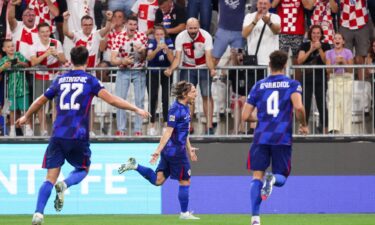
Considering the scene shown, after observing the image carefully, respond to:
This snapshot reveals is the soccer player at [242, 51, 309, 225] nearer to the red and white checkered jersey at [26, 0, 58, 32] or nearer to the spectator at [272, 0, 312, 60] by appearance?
the spectator at [272, 0, 312, 60]

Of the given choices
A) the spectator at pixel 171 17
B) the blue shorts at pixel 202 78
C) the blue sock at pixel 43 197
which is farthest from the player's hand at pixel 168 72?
the blue sock at pixel 43 197

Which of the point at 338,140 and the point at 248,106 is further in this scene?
the point at 338,140

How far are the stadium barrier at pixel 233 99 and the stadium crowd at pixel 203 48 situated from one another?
3 centimetres

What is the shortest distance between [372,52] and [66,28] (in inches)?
229

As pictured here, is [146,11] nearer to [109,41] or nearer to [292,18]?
[109,41]

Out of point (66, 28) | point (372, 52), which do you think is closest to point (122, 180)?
point (66, 28)

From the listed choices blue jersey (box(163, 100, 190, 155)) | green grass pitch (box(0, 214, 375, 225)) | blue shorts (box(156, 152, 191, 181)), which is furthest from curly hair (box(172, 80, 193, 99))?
green grass pitch (box(0, 214, 375, 225))

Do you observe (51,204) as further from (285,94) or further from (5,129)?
(285,94)

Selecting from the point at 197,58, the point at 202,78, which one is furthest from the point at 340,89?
the point at 197,58

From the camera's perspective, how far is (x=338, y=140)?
880 inches

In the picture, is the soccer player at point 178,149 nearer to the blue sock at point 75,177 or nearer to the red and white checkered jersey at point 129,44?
the blue sock at point 75,177

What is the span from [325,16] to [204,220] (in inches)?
221

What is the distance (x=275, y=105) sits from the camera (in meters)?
16.4

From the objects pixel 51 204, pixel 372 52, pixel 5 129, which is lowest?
pixel 51 204
